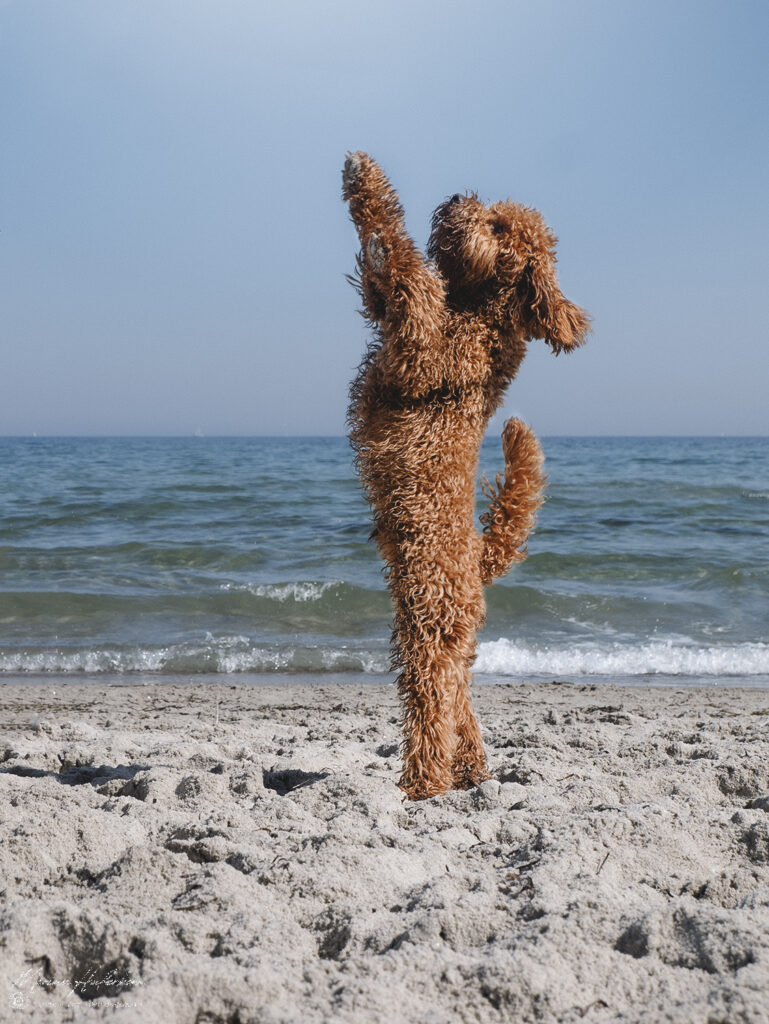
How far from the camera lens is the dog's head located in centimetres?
270

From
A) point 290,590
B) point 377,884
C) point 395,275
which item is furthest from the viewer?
point 290,590

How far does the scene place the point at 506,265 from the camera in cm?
272

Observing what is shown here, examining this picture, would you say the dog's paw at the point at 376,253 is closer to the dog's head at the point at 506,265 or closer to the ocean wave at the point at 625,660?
the dog's head at the point at 506,265

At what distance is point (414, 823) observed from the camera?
2768 mm

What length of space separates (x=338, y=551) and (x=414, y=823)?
796 centimetres

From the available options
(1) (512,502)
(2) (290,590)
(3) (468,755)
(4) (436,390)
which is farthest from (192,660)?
(4) (436,390)

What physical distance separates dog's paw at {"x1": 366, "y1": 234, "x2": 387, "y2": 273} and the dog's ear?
1.57ft

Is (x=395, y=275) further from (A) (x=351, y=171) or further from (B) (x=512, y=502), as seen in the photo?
(B) (x=512, y=502)

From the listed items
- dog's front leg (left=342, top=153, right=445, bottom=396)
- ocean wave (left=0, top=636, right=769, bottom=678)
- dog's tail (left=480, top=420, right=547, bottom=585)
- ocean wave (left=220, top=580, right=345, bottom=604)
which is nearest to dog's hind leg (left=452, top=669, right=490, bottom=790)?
dog's tail (left=480, top=420, right=547, bottom=585)

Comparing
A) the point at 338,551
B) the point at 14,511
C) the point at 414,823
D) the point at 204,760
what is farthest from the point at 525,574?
the point at 14,511

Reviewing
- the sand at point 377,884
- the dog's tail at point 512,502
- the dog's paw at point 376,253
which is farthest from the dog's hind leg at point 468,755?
the dog's paw at point 376,253

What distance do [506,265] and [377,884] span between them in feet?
6.26

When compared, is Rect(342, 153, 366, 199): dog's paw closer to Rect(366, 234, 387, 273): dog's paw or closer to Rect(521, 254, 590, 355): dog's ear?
Rect(366, 234, 387, 273): dog's paw

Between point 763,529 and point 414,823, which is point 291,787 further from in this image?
point 763,529
